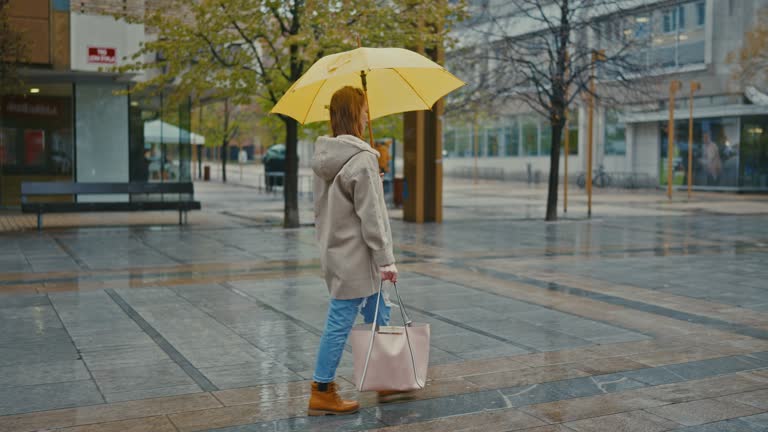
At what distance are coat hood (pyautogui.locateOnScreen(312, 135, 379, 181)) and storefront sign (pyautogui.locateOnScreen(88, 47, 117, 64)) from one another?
681 inches

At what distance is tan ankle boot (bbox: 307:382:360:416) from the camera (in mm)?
5105

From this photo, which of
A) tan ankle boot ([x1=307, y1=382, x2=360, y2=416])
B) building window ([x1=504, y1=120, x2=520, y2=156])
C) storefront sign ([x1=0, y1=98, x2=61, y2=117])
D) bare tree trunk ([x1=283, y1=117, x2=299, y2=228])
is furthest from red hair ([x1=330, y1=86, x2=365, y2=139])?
building window ([x1=504, y1=120, x2=520, y2=156])

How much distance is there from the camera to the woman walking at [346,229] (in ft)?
16.1

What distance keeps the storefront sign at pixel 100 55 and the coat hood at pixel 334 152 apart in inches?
681

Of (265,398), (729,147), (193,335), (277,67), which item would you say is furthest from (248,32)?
(729,147)

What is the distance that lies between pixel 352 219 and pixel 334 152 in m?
0.39

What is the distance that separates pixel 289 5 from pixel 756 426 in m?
13.8

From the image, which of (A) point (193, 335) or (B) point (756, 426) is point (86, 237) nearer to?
(A) point (193, 335)

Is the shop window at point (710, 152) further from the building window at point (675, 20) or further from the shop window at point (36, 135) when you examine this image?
the shop window at point (36, 135)

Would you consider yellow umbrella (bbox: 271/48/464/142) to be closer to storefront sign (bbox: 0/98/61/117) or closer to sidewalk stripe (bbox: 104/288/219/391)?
sidewalk stripe (bbox: 104/288/219/391)

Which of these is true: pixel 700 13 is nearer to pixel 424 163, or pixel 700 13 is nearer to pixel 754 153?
pixel 754 153

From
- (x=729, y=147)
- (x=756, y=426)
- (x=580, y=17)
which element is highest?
(x=580, y=17)

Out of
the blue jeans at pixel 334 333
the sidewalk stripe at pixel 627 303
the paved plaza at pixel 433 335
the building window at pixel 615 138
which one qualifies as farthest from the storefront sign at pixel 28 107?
the building window at pixel 615 138

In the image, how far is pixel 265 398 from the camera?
5.48 metres
